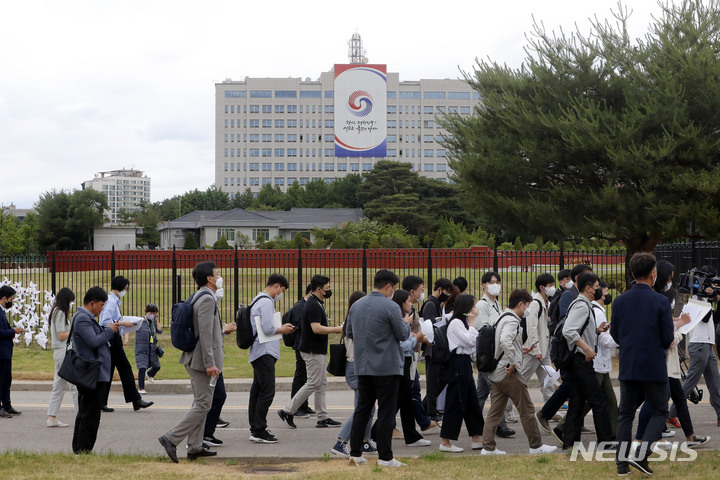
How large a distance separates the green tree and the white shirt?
9582 mm

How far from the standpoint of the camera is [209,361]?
765 cm

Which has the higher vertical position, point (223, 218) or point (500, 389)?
point (223, 218)

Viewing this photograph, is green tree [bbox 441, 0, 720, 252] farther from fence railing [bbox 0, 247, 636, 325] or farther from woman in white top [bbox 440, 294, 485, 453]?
woman in white top [bbox 440, 294, 485, 453]

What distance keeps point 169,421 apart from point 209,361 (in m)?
3.08

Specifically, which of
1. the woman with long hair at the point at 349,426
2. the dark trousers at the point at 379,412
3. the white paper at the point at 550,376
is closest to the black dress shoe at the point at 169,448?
the woman with long hair at the point at 349,426

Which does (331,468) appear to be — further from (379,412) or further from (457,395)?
(457,395)

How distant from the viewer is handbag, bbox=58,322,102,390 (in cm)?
759

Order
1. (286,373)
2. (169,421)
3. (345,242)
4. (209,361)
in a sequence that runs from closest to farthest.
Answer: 1. (209,361)
2. (169,421)
3. (286,373)
4. (345,242)

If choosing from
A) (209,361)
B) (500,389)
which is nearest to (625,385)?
(500,389)

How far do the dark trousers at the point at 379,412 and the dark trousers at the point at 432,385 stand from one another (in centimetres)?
95

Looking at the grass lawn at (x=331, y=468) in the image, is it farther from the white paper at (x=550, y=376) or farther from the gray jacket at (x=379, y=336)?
the white paper at (x=550, y=376)

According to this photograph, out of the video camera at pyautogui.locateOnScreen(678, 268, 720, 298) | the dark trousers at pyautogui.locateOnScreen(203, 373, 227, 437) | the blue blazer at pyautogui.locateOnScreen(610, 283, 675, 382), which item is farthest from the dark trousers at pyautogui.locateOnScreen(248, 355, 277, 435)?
the video camera at pyautogui.locateOnScreen(678, 268, 720, 298)

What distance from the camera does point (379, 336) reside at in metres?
7.37

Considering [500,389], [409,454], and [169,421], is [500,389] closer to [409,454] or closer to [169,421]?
[409,454]
